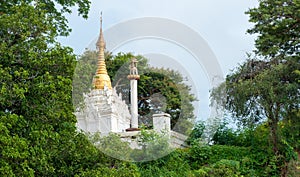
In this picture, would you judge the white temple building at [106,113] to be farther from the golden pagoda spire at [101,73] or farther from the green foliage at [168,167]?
the green foliage at [168,167]

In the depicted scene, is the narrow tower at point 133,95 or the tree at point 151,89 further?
the tree at point 151,89

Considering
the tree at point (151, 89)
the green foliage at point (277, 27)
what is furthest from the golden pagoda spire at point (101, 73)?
the green foliage at point (277, 27)

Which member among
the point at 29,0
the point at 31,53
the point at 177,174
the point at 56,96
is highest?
the point at 29,0

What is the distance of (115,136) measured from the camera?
42.6 feet

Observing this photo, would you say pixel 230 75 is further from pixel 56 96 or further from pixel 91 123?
pixel 56 96

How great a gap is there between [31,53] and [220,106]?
7.10 metres

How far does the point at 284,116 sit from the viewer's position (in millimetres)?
14312

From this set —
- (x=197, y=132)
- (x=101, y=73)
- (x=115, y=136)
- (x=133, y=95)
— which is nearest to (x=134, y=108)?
(x=133, y=95)

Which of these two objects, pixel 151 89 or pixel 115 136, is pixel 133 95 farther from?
pixel 151 89

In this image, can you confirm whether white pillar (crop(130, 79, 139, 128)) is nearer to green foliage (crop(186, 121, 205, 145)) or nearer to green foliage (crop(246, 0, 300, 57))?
green foliage (crop(186, 121, 205, 145))

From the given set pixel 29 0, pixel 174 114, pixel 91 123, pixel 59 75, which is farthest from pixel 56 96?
pixel 174 114

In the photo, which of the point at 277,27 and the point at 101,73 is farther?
the point at 101,73

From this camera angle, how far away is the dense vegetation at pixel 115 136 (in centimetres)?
973

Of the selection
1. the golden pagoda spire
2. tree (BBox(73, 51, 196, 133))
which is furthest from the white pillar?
tree (BBox(73, 51, 196, 133))
